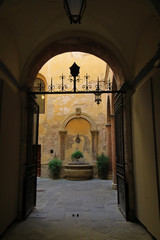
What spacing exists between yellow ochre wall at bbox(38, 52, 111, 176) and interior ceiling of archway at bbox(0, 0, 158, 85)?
816 cm

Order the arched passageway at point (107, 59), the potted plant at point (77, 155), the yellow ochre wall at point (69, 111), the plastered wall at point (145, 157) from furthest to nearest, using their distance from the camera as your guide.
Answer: the yellow ochre wall at point (69, 111)
the potted plant at point (77, 155)
the arched passageway at point (107, 59)
the plastered wall at point (145, 157)

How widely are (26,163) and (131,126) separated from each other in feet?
8.90

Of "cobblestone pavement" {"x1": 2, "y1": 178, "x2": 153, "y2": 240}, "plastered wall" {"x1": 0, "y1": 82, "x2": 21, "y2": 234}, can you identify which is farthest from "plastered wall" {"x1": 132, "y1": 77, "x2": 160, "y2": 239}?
"plastered wall" {"x1": 0, "y1": 82, "x2": 21, "y2": 234}

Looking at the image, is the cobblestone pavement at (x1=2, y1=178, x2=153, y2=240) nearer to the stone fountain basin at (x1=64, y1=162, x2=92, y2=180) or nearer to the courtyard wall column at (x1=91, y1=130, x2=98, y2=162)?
the stone fountain basin at (x1=64, y1=162, x2=92, y2=180)

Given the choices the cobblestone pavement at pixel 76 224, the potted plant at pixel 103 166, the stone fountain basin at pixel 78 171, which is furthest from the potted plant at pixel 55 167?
the cobblestone pavement at pixel 76 224

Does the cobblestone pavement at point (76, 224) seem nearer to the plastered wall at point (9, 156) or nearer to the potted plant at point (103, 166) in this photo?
the plastered wall at point (9, 156)

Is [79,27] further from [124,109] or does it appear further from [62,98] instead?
[62,98]

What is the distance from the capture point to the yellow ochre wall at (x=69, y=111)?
1368 centimetres

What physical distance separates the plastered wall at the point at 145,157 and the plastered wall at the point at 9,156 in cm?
268

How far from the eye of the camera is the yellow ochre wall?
13.7 m

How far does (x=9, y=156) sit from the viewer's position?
4.17 meters

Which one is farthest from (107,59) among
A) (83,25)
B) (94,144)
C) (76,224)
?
(94,144)

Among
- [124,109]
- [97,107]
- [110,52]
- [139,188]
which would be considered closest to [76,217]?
[139,188]

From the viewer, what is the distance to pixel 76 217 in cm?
490
